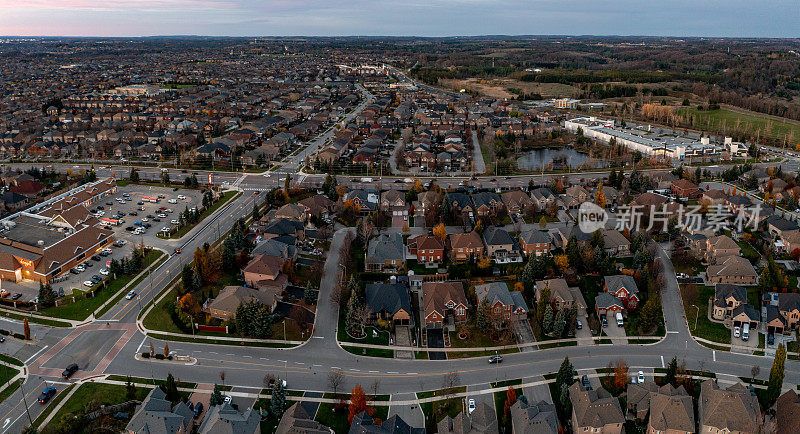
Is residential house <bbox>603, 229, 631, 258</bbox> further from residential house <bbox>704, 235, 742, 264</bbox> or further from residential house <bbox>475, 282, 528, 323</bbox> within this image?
residential house <bbox>475, 282, 528, 323</bbox>

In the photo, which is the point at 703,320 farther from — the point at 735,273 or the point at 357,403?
the point at 357,403

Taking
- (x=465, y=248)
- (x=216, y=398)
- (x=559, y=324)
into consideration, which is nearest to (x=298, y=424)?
(x=216, y=398)

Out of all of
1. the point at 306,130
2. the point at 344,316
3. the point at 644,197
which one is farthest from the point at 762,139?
the point at 344,316

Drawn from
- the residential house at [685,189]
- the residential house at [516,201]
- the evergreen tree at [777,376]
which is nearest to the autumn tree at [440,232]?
the residential house at [516,201]

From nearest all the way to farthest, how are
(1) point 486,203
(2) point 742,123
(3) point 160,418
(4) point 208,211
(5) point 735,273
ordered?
1. (3) point 160,418
2. (5) point 735,273
3. (1) point 486,203
4. (4) point 208,211
5. (2) point 742,123

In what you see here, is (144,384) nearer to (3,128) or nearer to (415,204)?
(415,204)
